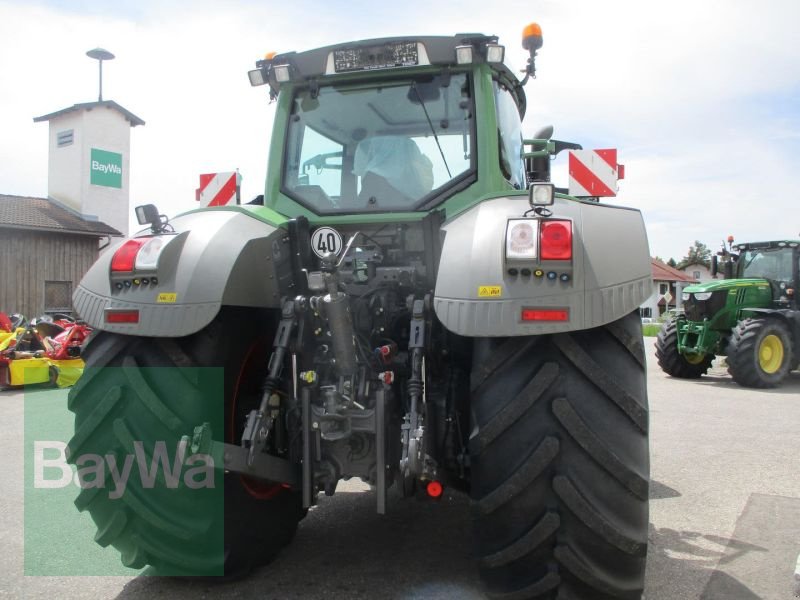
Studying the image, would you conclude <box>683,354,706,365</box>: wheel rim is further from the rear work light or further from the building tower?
the building tower

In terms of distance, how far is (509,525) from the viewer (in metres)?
2.54

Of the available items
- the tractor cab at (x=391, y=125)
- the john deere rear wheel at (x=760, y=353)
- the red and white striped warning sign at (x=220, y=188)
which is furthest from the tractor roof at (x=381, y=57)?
the john deere rear wheel at (x=760, y=353)

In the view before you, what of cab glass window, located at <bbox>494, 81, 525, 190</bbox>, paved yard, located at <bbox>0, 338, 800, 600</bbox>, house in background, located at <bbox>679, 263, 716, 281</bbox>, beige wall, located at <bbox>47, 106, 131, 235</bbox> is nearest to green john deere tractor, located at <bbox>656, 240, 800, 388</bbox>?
paved yard, located at <bbox>0, 338, 800, 600</bbox>

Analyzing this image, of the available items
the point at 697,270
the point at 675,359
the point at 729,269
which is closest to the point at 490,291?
the point at 675,359

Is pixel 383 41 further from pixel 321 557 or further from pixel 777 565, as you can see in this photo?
pixel 777 565

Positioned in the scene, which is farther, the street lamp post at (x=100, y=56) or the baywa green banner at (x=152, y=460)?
the street lamp post at (x=100, y=56)

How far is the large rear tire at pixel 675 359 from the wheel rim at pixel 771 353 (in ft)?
3.59

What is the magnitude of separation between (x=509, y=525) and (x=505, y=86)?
7.67ft

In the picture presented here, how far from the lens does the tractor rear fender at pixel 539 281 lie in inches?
99.0

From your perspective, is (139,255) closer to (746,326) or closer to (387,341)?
(387,341)

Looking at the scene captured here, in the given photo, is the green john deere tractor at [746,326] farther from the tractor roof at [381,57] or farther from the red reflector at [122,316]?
the red reflector at [122,316]

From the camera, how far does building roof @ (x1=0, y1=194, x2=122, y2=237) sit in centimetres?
2222

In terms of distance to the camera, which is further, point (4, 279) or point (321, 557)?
point (4, 279)

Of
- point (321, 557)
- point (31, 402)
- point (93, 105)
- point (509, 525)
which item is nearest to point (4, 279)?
point (93, 105)
